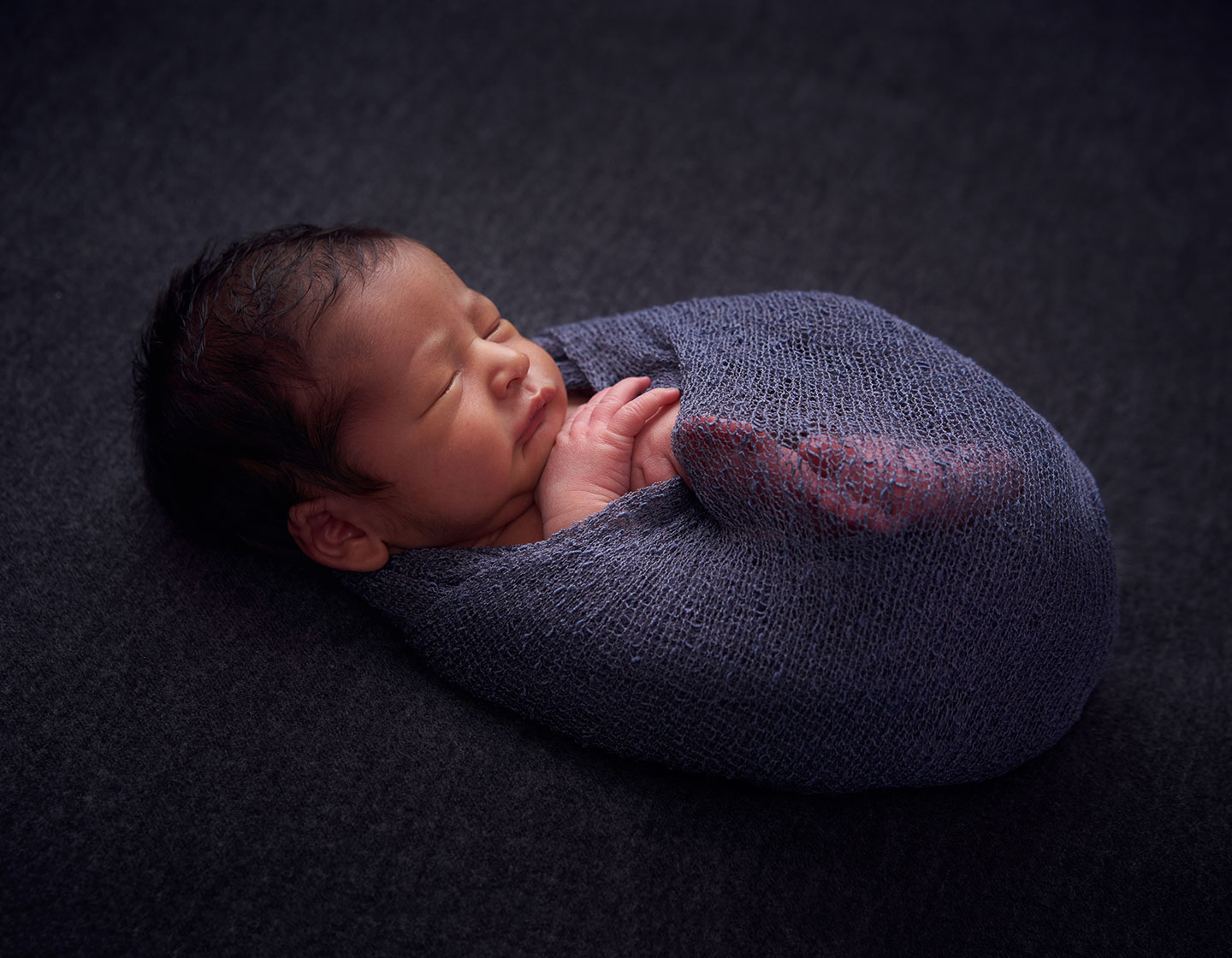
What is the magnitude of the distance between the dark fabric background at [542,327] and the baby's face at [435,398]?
7.2 inches

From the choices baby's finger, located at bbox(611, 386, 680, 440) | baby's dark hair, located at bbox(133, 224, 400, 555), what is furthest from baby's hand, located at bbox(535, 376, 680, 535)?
baby's dark hair, located at bbox(133, 224, 400, 555)

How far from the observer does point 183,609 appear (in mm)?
881

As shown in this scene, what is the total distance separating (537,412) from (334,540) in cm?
24

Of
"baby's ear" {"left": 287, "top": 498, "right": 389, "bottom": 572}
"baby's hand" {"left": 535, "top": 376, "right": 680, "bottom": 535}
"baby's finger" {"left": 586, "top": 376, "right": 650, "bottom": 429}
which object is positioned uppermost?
"baby's finger" {"left": 586, "top": 376, "right": 650, "bottom": 429}

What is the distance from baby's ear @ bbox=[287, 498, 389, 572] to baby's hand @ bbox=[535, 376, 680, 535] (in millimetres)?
178

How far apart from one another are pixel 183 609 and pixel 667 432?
54 centimetres

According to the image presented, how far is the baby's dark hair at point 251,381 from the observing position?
29.9 inches

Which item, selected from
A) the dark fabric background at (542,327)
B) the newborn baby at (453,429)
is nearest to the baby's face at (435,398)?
the newborn baby at (453,429)

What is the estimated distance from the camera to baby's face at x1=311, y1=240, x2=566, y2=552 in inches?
30.6

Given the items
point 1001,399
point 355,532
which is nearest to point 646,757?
point 355,532

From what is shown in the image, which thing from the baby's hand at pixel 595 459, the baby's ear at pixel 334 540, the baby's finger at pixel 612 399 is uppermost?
the baby's finger at pixel 612 399

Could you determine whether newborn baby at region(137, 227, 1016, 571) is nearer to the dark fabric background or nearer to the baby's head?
the baby's head

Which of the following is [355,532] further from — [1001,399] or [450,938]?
[1001,399]

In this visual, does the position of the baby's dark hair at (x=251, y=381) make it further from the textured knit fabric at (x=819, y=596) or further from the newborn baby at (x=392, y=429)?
the textured knit fabric at (x=819, y=596)
